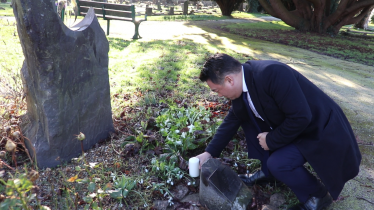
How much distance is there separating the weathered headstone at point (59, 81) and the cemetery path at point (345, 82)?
2.27 meters

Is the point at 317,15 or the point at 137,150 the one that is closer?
the point at 137,150

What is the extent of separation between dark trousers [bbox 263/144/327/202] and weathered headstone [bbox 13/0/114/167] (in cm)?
168

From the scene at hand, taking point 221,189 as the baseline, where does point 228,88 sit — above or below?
above

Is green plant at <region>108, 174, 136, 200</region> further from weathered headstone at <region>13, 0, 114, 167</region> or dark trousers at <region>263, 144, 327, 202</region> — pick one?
dark trousers at <region>263, 144, 327, 202</region>

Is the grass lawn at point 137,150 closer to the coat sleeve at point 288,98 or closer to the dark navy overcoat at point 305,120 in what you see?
the dark navy overcoat at point 305,120

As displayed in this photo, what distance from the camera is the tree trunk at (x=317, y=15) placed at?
10.8 m

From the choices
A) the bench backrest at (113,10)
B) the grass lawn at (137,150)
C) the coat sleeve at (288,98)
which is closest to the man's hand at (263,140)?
the coat sleeve at (288,98)

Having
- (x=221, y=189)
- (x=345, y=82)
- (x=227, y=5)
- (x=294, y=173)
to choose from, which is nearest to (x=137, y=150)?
(x=221, y=189)

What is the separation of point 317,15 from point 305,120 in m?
10.8

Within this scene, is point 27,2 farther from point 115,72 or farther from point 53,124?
point 115,72

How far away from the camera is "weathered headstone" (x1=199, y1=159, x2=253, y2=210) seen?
6.84ft

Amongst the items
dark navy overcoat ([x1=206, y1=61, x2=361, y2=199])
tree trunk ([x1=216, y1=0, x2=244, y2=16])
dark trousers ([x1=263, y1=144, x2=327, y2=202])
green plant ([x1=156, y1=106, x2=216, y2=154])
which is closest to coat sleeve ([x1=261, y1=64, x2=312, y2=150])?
dark navy overcoat ([x1=206, y1=61, x2=361, y2=199])

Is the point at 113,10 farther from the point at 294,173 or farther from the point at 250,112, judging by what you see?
the point at 294,173

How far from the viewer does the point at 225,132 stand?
8.11 feet
